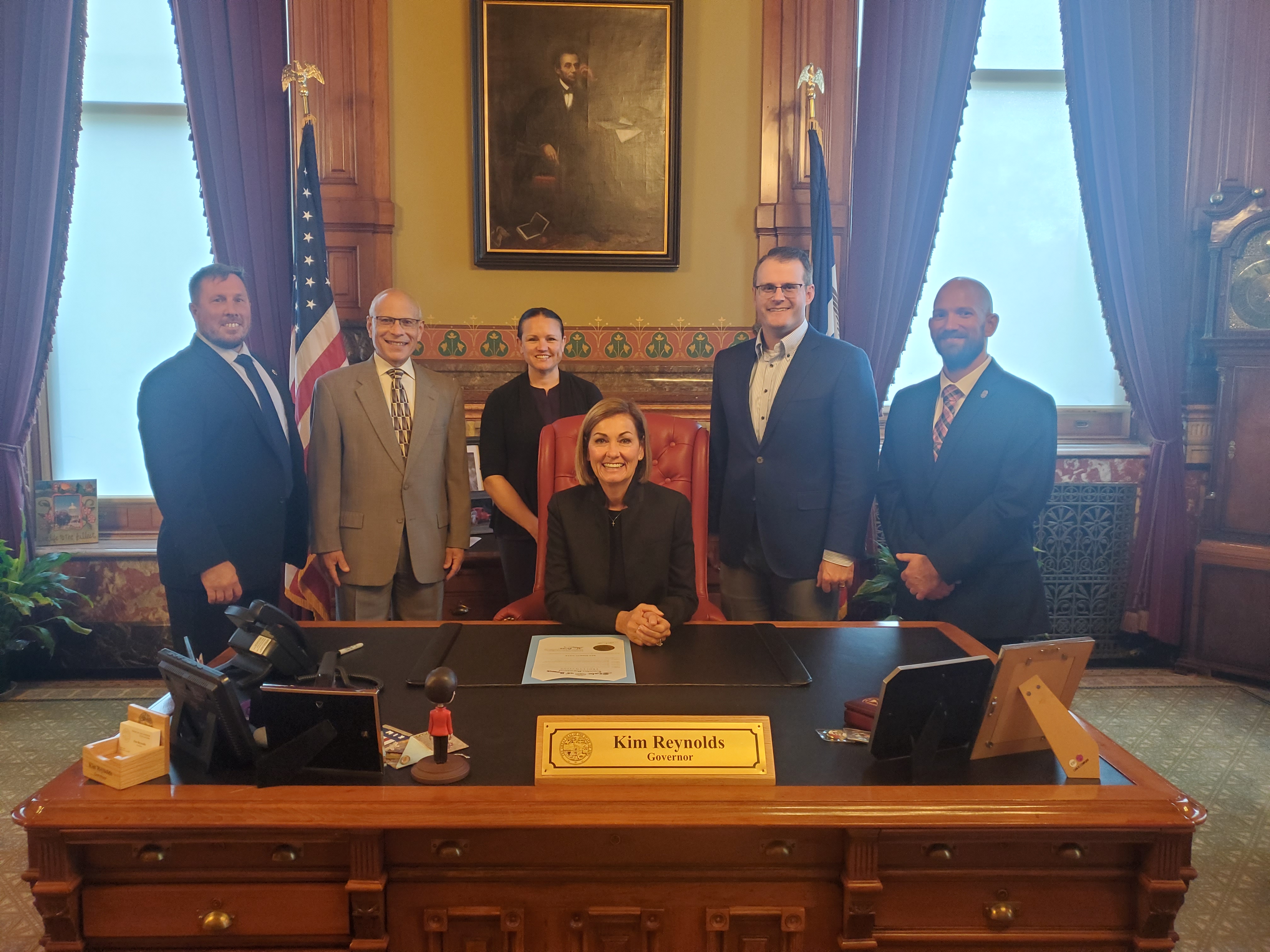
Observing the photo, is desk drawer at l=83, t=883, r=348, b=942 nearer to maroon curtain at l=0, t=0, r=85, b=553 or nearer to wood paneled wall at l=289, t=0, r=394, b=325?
wood paneled wall at l=289, t=0, r=394, b=325

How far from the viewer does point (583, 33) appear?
4.34m

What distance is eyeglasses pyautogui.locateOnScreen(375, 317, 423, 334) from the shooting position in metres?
2.96

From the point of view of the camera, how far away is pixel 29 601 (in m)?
3.91

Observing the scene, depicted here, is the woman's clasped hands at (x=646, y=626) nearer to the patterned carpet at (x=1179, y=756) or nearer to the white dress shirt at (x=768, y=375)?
the white dress shirt at (x=768, y=375)

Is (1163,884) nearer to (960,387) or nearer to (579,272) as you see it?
(960,387)

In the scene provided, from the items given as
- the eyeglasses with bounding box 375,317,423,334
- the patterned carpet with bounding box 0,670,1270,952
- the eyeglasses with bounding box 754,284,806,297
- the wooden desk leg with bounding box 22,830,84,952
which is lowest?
the patterned carpet with bounding box 0,670,1270,952

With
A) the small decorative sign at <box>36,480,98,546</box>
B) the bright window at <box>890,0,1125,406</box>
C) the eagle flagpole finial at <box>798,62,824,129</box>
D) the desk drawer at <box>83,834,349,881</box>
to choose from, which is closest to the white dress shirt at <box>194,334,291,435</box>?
the desk drawer at <box>83,834,349,881</box>

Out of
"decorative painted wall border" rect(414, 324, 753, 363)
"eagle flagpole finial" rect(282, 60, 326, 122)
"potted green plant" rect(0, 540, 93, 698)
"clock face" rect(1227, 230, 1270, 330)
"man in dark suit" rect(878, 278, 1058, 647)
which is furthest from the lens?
"decorative painted wall border" rect(414, 324, 753, 363)

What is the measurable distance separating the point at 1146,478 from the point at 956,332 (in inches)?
102

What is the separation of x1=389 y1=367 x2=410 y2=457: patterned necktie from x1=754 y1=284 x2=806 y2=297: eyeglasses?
1307mm

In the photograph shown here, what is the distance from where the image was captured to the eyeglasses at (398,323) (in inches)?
116

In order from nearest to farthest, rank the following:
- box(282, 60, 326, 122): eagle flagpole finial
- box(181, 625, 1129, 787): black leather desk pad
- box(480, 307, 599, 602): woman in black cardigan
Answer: box(181, 625, 1129, 787): black leather desk pad, box(480, 307, 599, 602): woman in black cardigan, box(282, 60, 326, 122): eagle flagpole finial

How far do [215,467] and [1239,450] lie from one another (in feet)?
15.4

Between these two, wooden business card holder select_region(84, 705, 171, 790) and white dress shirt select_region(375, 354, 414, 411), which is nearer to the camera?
wooden business card holder select_region(84, 705, 171, 790)
